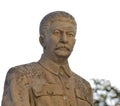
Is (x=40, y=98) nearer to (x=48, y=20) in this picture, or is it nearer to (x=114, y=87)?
Result: (x=48, y=20)

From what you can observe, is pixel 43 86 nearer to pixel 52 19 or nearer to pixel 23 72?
pixel 23 72

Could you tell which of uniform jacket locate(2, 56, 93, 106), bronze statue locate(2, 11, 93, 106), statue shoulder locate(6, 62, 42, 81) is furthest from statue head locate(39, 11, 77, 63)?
statue shoulder locate(6, 62, 42, 81)

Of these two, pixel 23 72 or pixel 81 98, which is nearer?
pixel 23 72

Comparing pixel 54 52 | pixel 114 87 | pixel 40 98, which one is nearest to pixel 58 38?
pixel 54 52

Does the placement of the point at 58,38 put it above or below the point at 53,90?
above

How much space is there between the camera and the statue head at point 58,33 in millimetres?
12542

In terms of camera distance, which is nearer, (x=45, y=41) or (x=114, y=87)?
(x=45, y=41)

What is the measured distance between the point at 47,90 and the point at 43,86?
0.09 metres

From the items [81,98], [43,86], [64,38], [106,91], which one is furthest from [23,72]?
[106,91]

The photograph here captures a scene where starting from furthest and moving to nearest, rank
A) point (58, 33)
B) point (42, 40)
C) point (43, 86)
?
1. point (42, 40)
2. point (58, 33)
3. point (43, 86)

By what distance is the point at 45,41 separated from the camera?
12.7 metres

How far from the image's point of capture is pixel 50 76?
12633 mm

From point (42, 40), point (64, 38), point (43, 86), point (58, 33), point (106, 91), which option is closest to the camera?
point (43, 86)

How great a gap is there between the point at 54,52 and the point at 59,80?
1.50ft
